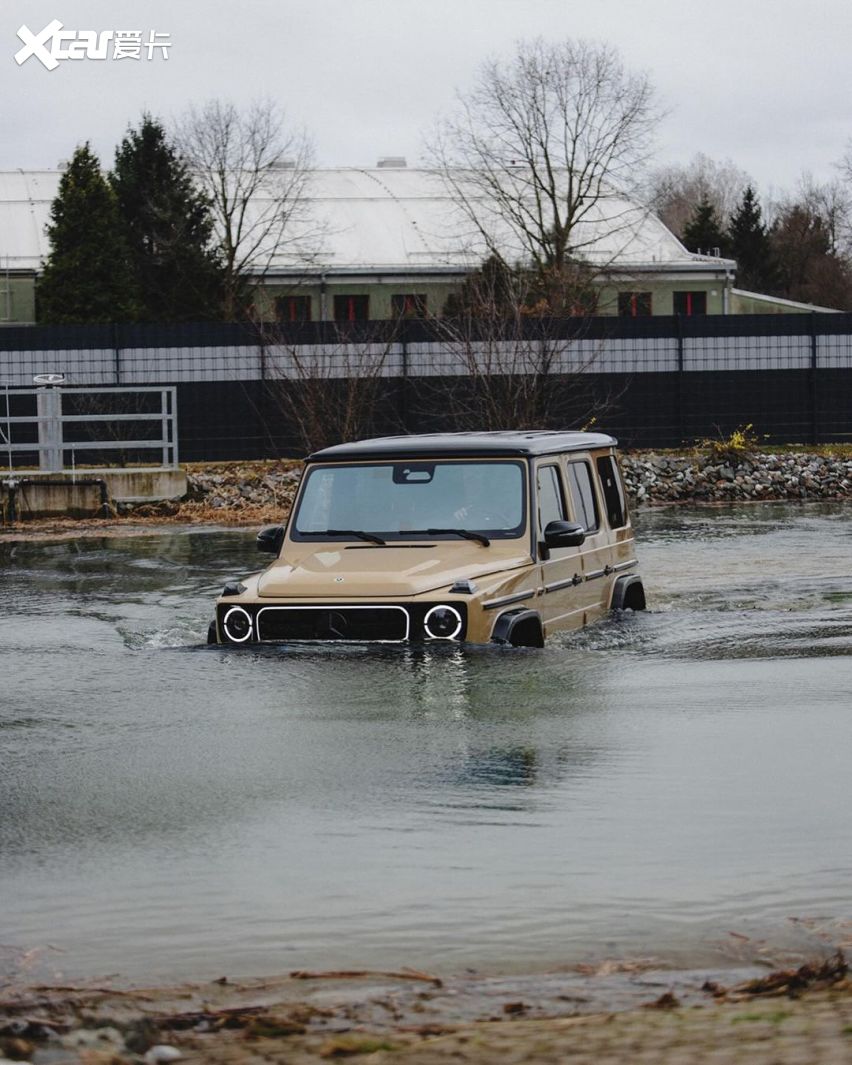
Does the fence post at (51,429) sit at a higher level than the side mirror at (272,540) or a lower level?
higher

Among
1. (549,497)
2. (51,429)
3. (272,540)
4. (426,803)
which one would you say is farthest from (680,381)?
(426,803)

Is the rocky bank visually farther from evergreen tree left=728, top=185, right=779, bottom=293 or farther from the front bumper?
evergreen tree left=728, top=185, right=779, bottom=293

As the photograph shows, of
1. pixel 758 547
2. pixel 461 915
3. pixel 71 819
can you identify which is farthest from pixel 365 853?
pixel 758 547

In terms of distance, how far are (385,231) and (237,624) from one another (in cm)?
4755

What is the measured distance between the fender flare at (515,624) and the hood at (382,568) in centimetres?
28

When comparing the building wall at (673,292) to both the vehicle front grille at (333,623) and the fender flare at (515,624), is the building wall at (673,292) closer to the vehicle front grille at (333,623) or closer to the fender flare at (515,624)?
the fender flare at (515,624)

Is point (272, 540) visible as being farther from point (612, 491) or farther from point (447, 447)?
point (612, 491)

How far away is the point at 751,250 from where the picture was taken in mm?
90812

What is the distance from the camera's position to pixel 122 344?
3244 cm

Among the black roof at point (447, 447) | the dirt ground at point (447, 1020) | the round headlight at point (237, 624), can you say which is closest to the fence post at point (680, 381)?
the black roof at point (447, 447)

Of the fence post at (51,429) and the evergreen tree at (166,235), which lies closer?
the fence post at (51,429)

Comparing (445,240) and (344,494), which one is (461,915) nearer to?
(344,494)

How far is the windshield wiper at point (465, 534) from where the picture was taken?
10703mm

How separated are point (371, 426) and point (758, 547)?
497 inches
